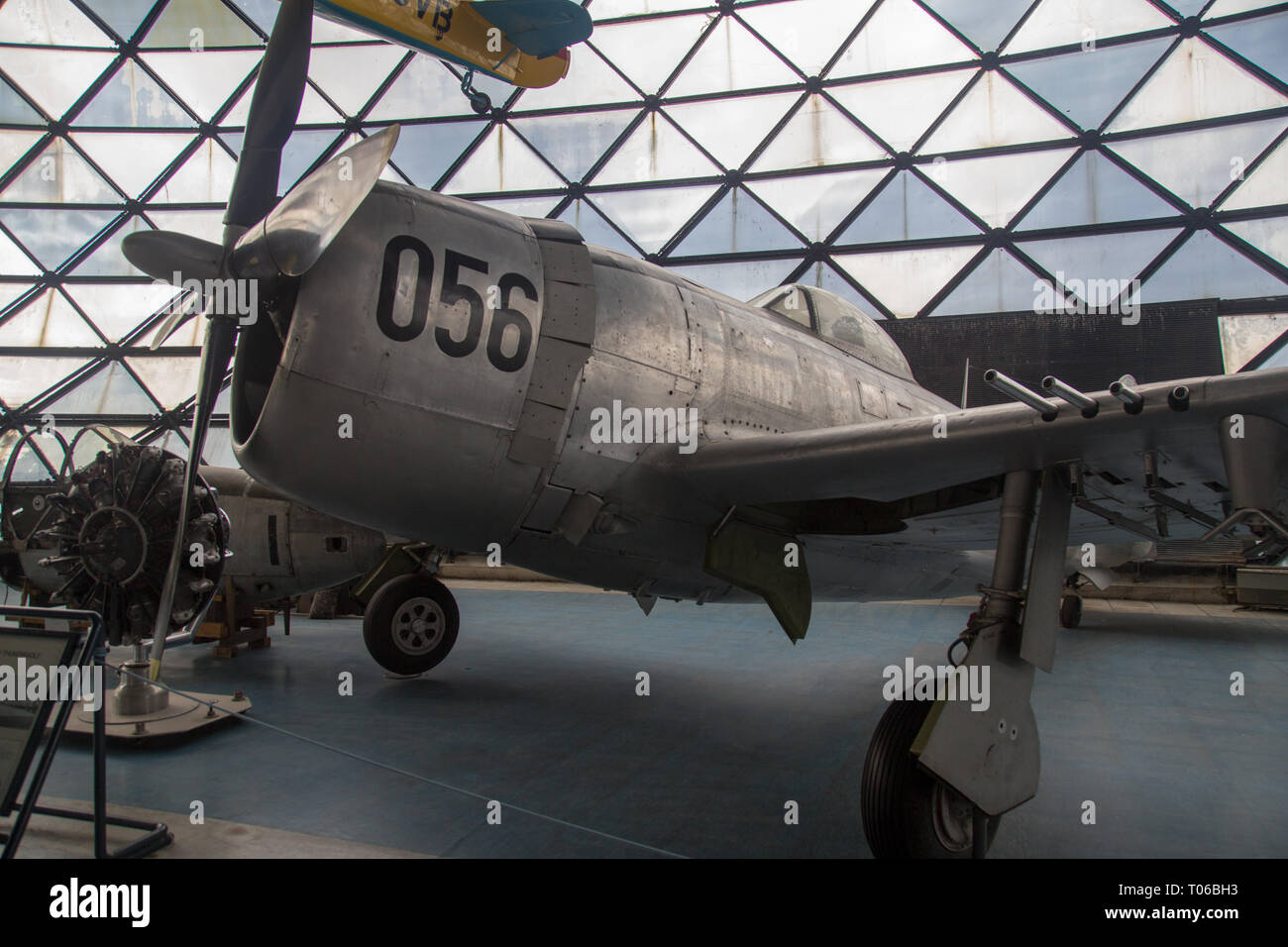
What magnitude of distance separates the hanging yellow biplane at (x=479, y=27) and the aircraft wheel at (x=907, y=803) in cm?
1192

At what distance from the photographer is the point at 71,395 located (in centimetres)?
1338

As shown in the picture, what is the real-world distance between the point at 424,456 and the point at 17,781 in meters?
1.55

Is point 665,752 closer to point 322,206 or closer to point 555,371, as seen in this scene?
point 555,371

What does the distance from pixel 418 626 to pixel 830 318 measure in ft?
12.7

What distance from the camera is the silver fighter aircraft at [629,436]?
2453mm

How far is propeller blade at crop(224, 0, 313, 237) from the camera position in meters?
3.15

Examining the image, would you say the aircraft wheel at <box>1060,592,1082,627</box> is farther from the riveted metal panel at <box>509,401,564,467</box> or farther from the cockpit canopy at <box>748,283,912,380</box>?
the riveted metal panel at <box>509,401,564,467</box>

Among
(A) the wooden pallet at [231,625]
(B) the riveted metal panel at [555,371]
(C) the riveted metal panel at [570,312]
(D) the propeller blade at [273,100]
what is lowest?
(A) the wooden pallet at [231,625]

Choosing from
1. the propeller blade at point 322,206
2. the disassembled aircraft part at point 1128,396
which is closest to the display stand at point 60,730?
the propeller blade at point 322,206

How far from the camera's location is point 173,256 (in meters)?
2.79

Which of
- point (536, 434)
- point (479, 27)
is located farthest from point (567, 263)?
point (479, 27)

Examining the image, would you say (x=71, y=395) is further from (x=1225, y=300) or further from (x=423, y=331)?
(x=1225, y=300)

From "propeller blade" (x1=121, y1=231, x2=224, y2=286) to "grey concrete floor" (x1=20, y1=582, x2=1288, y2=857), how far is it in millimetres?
2180

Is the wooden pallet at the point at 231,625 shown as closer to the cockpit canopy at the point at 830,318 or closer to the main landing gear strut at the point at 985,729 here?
the cockpit canopy at the point at 830,318
